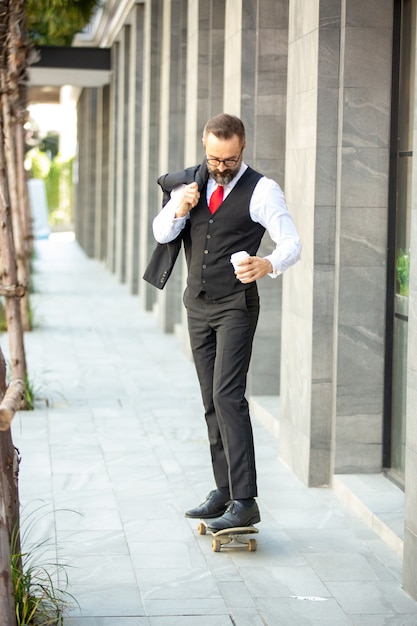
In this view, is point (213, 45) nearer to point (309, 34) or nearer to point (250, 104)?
point (250, 104)

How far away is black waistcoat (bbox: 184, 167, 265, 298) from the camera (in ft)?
18.5

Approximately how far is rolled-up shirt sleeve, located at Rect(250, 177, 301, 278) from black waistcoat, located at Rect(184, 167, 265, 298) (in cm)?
4

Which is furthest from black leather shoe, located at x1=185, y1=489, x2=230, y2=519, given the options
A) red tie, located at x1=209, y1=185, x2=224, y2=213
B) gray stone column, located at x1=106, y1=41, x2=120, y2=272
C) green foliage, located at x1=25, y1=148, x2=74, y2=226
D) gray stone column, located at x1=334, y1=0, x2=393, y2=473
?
green foliage, located at x1=25, y1=148, x2=74, y2=226

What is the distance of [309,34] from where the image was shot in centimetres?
706

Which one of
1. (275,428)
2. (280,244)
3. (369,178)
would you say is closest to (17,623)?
(280,244)

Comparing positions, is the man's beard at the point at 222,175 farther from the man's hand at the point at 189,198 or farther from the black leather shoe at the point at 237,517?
the black leather shoe at the point at 237,517

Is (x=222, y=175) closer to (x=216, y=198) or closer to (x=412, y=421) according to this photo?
(x=216, y=198)

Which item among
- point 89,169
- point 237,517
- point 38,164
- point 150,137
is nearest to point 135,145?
point 150,137

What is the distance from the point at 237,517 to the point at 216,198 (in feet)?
4.96

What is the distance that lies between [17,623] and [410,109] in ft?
12.1

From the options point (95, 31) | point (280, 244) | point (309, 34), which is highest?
point (95, 31)

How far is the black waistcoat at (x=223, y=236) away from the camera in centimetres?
564

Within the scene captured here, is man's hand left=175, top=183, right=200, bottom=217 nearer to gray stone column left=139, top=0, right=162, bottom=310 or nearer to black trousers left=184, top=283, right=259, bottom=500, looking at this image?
black trousers left=184, top=283, right=259, bottom=500

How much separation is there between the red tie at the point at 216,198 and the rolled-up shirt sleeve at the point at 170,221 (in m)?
0.14
